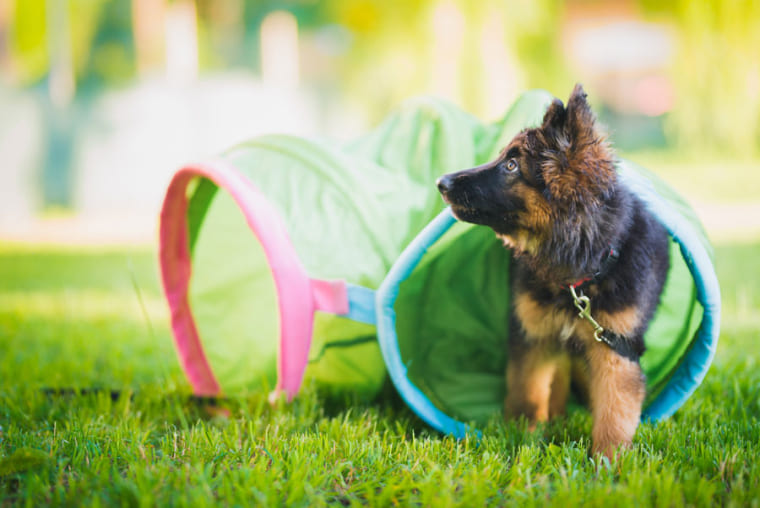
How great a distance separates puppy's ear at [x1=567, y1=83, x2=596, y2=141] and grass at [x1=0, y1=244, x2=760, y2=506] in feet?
3.63

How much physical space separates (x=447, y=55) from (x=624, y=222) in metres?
7.77

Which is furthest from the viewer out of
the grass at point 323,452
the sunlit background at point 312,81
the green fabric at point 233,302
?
the sunlit background at point 312,81

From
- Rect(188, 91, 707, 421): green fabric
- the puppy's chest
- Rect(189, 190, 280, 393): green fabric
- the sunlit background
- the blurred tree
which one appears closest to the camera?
the puppy's chest

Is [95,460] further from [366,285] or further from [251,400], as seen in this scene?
[366,285]

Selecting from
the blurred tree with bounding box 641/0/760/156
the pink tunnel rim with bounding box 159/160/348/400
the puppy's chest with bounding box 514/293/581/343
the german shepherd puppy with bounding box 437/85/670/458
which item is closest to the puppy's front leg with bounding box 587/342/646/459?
the german shepherd puppy with bounding box 437/85/670/458

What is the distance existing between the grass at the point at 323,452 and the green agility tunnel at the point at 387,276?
0.19 m

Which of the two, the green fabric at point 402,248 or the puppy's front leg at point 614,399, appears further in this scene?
the green fabric at point 402,248

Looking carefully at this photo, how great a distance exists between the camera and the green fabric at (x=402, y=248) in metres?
2.84

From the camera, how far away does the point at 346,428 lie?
2445mm

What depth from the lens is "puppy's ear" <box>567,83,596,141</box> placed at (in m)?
2.09

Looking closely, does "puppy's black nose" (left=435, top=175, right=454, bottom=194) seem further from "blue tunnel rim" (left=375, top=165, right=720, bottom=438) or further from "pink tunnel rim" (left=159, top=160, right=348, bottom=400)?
"pink tunnel rim" (left=159, top=160, right=348, bottom=400)

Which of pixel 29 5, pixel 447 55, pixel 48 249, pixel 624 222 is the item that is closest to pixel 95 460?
pixel 624 222

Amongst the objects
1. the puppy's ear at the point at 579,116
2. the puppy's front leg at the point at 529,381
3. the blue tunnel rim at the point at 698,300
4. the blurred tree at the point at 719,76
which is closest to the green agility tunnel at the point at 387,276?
the blue tunnel rim at the point at 698,300

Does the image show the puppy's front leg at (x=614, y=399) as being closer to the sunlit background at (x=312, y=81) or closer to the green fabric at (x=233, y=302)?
the green fabric at (x=233, y=302)
